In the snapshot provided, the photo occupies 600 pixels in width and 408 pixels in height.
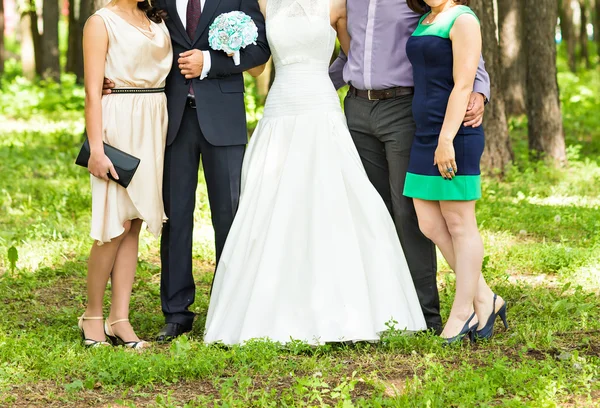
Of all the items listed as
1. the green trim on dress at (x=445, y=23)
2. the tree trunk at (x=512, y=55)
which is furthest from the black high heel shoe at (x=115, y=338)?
the tree trunk at (x=512, y=55)

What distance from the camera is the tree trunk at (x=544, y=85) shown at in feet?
36.9

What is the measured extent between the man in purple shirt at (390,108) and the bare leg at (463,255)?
1.16 feet

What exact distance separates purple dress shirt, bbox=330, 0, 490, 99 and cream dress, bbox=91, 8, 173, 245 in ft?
3.82

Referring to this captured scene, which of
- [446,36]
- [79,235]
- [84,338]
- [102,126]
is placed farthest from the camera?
[79,235]

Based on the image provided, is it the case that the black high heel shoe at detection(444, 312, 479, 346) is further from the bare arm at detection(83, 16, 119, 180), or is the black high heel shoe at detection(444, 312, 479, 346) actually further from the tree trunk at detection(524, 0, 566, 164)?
the tree trunk at detection(524, 0, 566, 164)

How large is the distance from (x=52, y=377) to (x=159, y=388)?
0.63 metres

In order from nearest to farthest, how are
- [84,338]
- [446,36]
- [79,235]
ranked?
[446,36] < [84,338] < [79,235]

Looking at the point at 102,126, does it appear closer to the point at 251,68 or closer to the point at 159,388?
the point at 251,68

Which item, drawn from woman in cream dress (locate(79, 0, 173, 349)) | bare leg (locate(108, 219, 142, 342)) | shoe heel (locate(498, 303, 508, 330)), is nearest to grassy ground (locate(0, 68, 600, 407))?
shoe heel (locate(498, 303, 508, 330))

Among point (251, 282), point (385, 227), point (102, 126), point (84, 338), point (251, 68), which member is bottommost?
point (84, 338)

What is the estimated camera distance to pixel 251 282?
4.85 metres

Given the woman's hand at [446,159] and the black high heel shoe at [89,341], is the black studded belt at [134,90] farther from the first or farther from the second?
the woman's hand at [446,159]

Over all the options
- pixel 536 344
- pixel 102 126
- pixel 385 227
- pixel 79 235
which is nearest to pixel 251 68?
pixel 102 126

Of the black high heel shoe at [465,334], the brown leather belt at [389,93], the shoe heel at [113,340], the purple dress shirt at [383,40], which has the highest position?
the purple dress shirt at [383,40]
